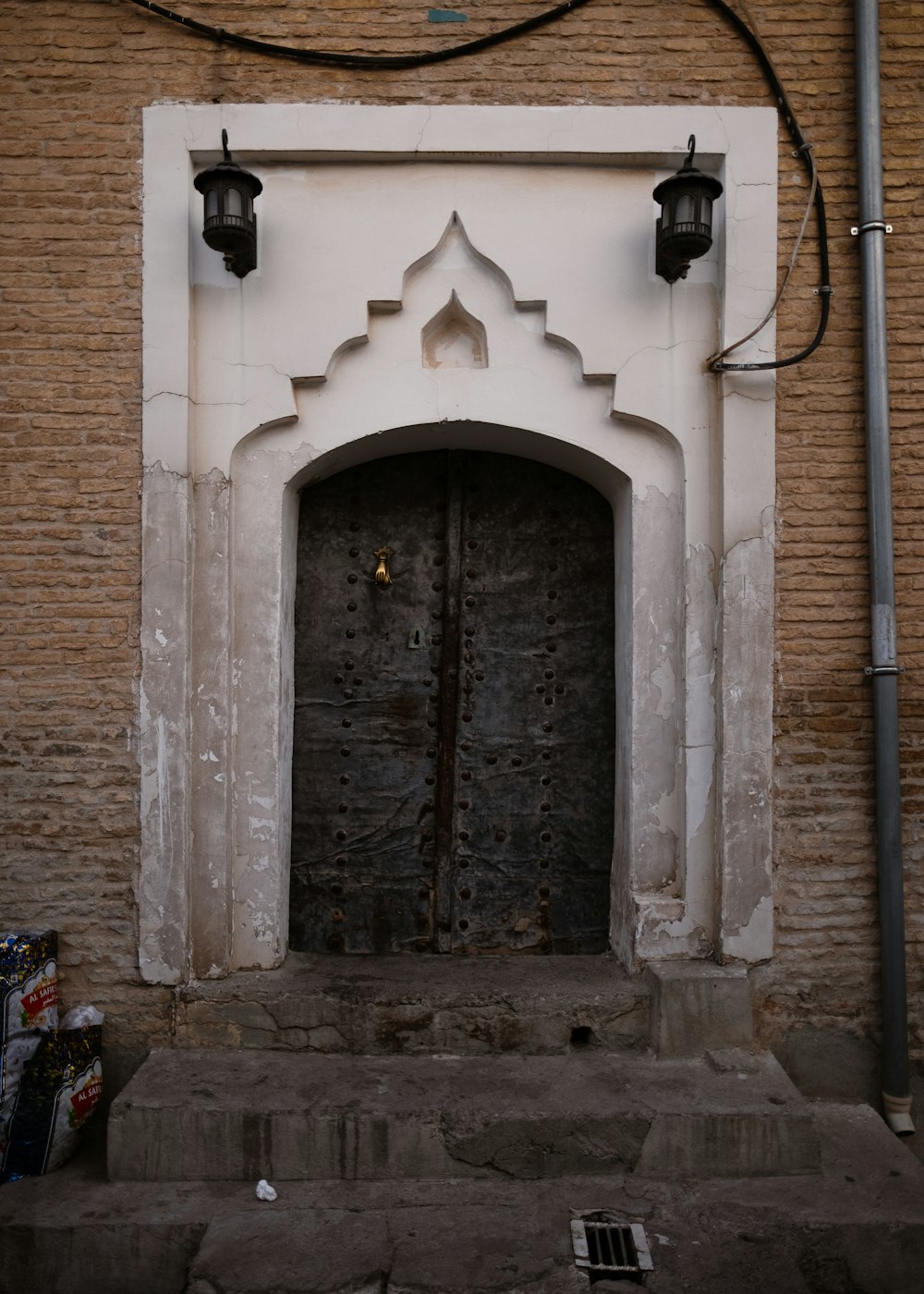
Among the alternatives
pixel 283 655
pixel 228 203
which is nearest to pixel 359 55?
pixel 228 203

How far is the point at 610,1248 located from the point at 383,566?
8.88ft

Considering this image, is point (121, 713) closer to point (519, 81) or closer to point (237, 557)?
point (237, 557)

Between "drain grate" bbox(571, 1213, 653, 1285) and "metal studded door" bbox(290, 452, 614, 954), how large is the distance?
4.44 feet

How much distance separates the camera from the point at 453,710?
14.8ft

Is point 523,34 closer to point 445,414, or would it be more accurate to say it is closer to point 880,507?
point 445,414

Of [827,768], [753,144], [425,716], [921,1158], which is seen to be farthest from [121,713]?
[921,1158]

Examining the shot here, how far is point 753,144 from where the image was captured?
4.02 m

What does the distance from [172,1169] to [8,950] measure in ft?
3.23

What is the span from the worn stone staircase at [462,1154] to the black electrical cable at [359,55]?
3636 mm

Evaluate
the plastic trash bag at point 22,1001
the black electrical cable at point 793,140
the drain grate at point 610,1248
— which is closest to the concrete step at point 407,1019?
the plastic trash bag at point 22,1001

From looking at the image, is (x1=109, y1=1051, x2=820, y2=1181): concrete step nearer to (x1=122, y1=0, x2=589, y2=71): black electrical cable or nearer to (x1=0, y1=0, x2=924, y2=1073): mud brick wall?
(x1=0, y1=0, x2=924, y2=1073): mud brick wall

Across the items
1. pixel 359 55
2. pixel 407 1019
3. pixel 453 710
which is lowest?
pixel 407 1019

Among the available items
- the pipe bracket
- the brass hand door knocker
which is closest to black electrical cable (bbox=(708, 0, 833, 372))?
the pipe bracket

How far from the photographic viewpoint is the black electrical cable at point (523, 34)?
3977mm
